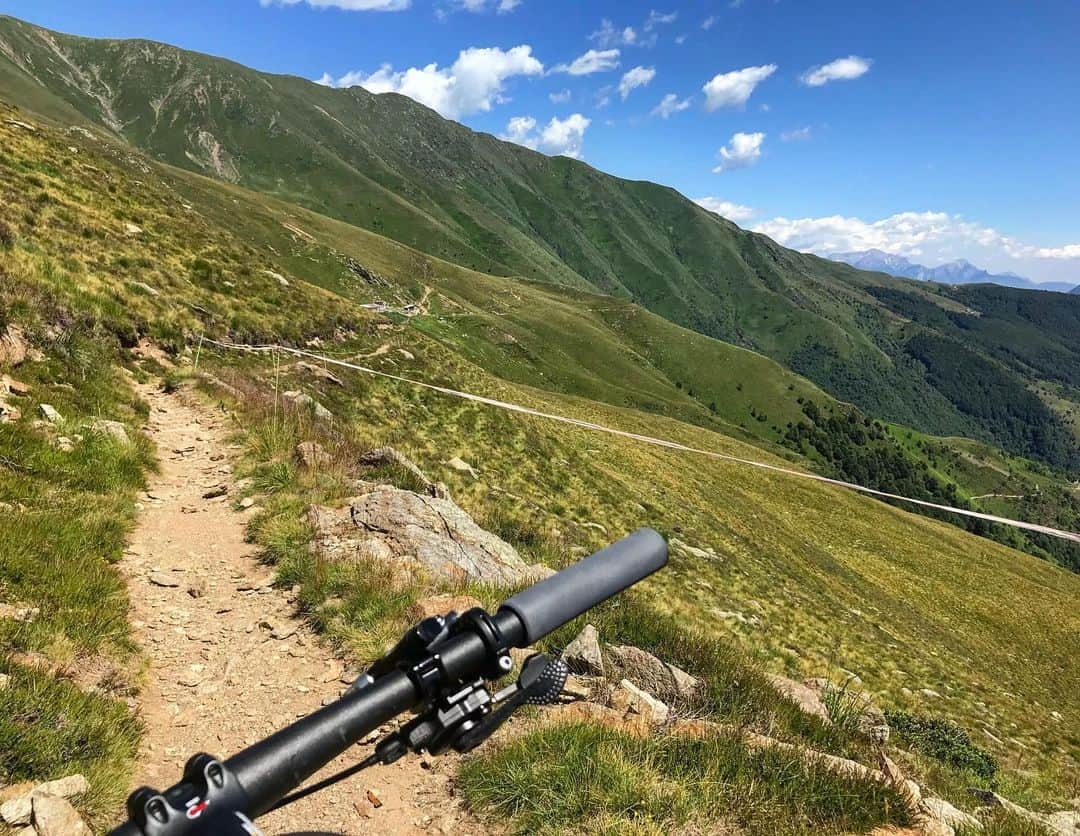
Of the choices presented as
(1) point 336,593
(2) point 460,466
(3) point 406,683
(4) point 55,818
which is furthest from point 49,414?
(2) point 460,466

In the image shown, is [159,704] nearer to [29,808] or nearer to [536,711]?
[29,808]

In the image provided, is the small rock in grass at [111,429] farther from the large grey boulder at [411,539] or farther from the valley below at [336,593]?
the large grey boulder at [411,539]

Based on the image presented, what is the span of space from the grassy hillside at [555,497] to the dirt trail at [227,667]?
56cm

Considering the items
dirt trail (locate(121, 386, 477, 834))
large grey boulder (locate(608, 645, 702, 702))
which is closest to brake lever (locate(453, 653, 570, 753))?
dirt trail (locate(121, 386, 477, 834))

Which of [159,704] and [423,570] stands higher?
[423,570]

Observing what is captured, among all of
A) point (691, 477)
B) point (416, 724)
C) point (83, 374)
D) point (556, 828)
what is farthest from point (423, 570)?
point (691, 477)

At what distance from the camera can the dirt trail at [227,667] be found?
4.52m

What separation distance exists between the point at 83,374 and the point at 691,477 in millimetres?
41920

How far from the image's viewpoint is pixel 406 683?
76.5 inches

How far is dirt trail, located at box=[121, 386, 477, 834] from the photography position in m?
4.52

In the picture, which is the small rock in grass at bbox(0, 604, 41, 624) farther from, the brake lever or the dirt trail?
the brake lever

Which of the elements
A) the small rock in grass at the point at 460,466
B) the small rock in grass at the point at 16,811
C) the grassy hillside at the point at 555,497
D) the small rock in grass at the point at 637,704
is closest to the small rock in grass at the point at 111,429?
the grassy hillside at the point at 555,497

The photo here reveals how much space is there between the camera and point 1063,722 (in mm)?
28797

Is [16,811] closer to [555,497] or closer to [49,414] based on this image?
[49,414]
